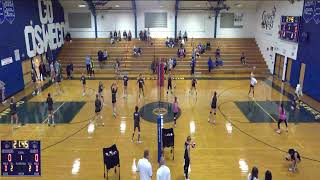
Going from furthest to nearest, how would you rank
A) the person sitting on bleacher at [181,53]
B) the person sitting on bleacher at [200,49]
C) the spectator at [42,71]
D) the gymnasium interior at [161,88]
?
the person sitting on bleacher at [200,49] → the person sitting on bleacher at [181,53] → the spectator at [42,71] → the gymnasium interior at [161,88]

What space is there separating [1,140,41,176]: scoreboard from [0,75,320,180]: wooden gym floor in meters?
2.92

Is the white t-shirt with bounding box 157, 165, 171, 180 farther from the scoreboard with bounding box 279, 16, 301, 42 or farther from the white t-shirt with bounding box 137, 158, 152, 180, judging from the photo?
the scoreboard with bounding box 279, 16, 301, 42

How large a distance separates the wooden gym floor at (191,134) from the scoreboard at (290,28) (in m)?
5.05

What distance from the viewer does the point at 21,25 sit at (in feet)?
76.8

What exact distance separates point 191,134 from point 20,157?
28.8ft

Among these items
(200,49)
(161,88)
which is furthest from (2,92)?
(200,49)

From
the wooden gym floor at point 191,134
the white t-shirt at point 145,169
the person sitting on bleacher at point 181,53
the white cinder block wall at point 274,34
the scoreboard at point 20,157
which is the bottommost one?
the wooden gym floor at point 191,134

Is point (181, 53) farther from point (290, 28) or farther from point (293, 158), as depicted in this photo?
point (293, 158)

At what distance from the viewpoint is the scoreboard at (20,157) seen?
8180 millimetres

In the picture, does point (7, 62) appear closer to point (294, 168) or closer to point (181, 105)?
point (181, 105)

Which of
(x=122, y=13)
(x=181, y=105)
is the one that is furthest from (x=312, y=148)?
(x=122, y=13)

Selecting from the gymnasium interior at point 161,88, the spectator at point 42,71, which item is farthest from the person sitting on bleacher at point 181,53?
the spectator at point 42,71

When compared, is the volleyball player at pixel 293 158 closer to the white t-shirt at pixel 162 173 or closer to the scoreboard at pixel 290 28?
the white t-shirt at pixel 162 173

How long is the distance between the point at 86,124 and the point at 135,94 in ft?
21.0
